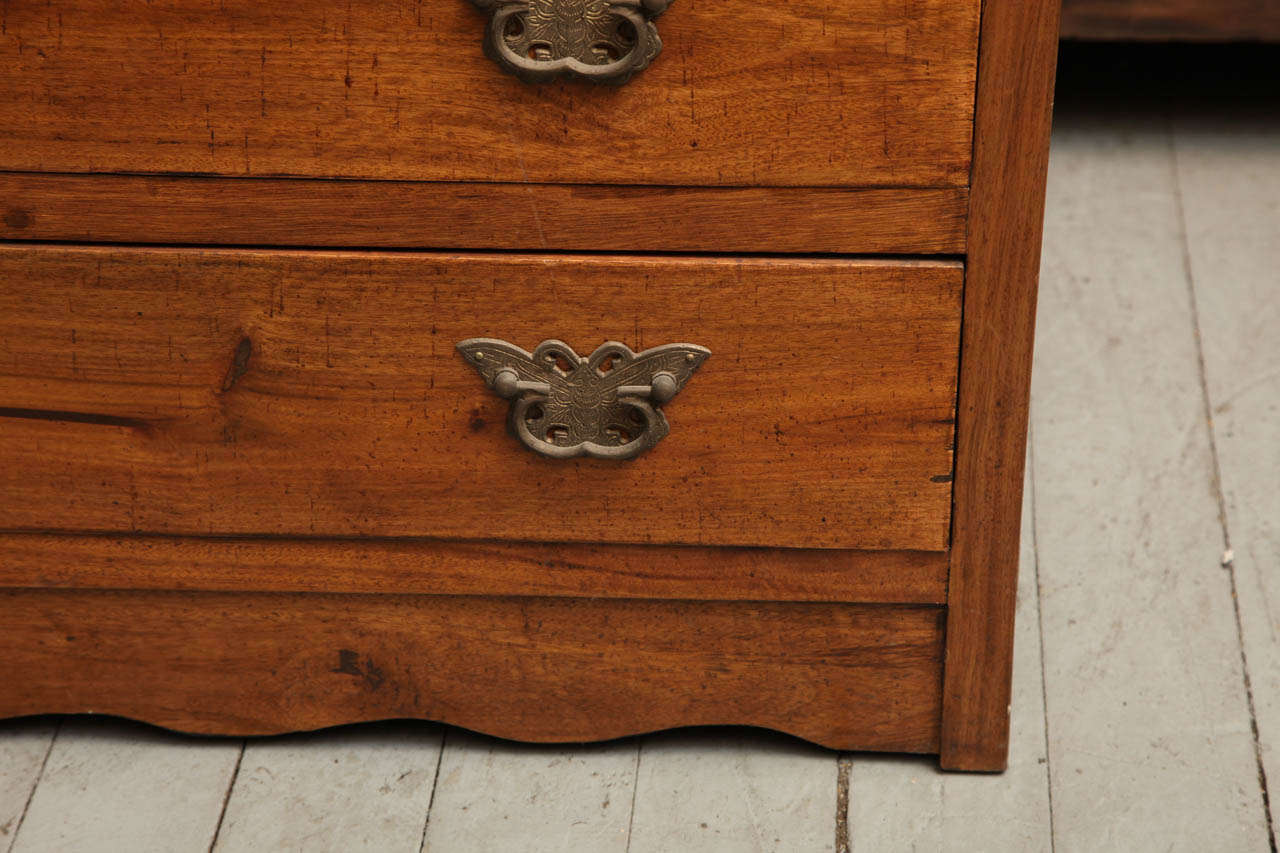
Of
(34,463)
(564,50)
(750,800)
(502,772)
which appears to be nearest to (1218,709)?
(750,800)

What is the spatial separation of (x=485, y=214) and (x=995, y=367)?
0.28 meters

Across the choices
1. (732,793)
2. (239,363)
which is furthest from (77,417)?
(732,793)

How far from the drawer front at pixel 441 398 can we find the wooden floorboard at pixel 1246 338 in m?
0.35

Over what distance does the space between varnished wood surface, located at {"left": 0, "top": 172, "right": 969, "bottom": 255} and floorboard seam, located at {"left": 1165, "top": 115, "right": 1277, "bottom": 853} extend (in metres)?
0.42

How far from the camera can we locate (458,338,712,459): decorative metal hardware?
2.51 feet

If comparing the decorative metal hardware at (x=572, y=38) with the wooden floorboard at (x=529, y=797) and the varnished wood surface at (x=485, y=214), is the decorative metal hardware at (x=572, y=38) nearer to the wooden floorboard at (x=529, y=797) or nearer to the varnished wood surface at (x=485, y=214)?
the varnished wood surface at (x=485, y=214)

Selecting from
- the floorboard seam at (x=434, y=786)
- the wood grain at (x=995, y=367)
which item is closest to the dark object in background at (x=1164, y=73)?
the wood grain at (x=995, y=367)

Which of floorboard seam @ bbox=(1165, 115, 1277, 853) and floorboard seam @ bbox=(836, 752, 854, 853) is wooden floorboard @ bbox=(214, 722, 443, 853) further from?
floorboard seam @ bbox=(1165, 115, 1277, 853)

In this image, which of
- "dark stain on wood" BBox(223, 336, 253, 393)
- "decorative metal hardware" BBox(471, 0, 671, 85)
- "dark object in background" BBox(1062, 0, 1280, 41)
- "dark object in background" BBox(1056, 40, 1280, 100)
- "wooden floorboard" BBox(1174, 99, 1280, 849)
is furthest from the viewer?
"dark object in background" BBox(1056, 40, 1280, 100)

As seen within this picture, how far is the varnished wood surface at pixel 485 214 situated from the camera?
0.72m

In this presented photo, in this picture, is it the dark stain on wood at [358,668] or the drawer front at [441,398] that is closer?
the drawer front at [441,398]

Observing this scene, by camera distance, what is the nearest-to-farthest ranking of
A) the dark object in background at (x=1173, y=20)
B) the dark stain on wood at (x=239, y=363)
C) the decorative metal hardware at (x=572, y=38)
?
the decorative metal hardware at (x=572, y=38) → the dark stain on wood at (x=239, y=363) → the dark object in background at (x=1173, y=20)

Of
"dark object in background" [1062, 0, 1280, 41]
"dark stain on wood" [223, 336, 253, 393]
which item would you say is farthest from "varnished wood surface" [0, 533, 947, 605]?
"dark object in background" [1062, 0, 1280, 41]

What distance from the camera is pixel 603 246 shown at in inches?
29.3
